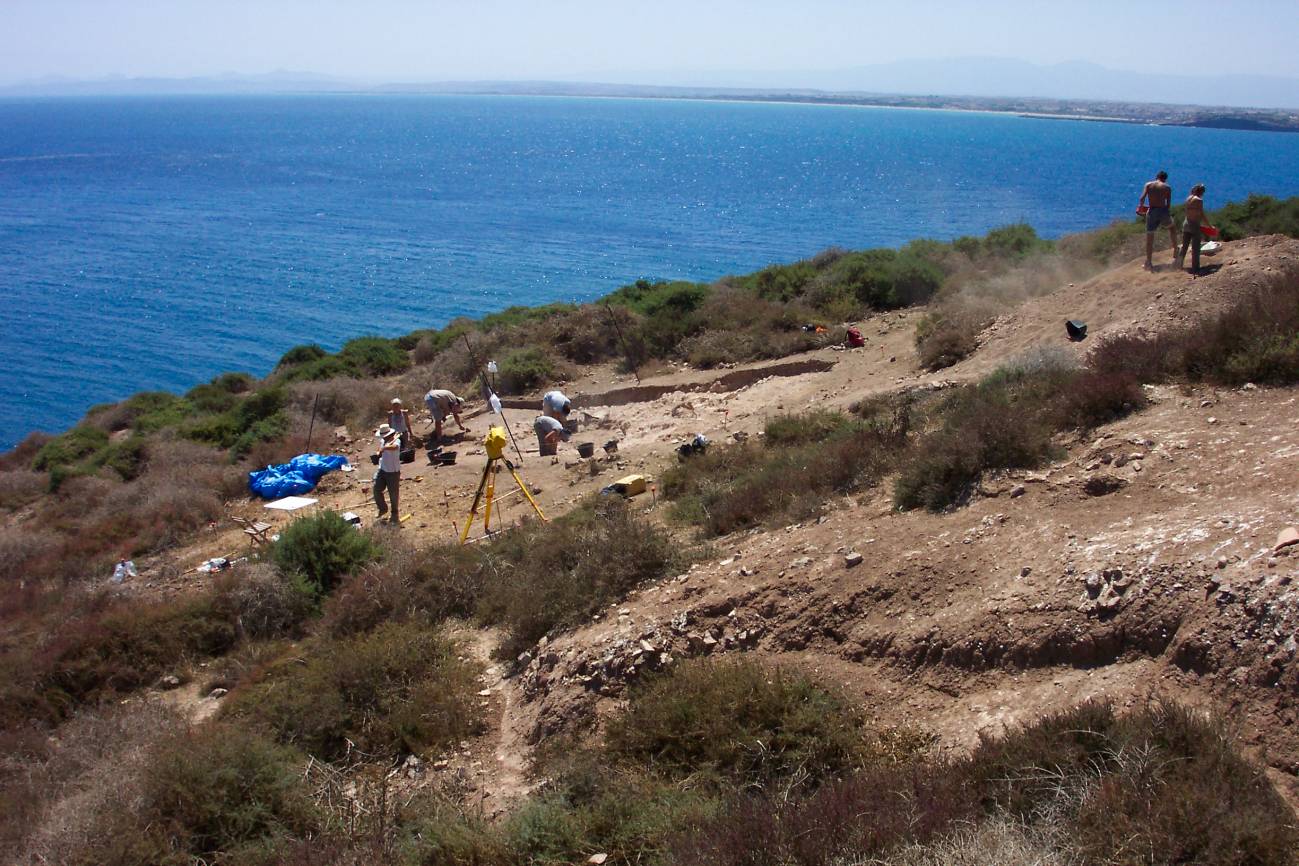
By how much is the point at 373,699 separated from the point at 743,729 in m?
3.46

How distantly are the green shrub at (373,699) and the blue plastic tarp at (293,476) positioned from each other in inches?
308

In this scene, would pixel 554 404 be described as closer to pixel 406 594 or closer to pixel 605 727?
pixel 406 594

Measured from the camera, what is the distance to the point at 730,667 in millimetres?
6758

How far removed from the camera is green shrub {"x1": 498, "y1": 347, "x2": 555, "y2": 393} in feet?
72.2

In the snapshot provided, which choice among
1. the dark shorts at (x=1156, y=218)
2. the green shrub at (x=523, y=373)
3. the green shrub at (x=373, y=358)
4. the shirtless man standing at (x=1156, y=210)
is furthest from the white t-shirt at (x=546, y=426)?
the green shrub at (x=373, y=358)

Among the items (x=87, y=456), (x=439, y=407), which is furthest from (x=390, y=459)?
(x=87, y=456)

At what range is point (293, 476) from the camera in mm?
16328

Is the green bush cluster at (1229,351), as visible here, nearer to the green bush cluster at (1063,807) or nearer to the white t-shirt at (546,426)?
the green bush cluster at (1063,807)

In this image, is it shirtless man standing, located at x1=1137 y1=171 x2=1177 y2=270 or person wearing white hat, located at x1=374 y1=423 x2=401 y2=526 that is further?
shirtless man standing, located at x1=1137 y1=171 x2=1177 y2=270

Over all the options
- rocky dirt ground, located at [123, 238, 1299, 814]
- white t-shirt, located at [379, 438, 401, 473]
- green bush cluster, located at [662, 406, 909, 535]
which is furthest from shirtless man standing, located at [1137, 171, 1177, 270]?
white t-shirt, located at [379, 438, 401, 473]

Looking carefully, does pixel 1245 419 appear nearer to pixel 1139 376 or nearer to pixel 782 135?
pixel 1139 376

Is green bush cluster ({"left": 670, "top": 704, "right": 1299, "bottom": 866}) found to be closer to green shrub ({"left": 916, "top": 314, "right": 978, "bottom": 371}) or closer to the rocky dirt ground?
the rocky dirt ground

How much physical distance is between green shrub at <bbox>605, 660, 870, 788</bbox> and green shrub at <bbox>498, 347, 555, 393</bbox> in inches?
619

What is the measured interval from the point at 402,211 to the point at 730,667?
71.3m
